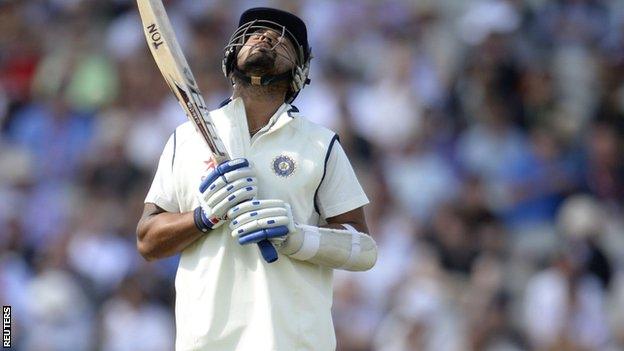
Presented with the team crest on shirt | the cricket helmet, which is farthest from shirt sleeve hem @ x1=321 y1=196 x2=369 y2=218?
the cricket helmet

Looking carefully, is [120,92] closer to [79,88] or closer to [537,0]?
[79,88]

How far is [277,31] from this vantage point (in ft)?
17.3

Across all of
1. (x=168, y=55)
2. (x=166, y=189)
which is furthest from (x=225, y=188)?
(x=168, y=55)

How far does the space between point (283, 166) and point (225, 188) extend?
0.95 feet

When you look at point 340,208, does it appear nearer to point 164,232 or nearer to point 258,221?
point 258,221

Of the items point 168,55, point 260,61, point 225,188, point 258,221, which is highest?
point 168,55

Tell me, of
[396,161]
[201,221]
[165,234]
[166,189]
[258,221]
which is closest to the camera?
[258,221]

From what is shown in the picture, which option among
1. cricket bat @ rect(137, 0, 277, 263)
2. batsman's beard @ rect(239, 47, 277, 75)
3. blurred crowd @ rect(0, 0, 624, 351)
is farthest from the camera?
blurred crowd @ rect(0, 0, 624, 351)

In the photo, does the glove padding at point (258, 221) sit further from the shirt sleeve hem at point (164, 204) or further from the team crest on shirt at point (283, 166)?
the shirt sleeve hem at point (164, 204)

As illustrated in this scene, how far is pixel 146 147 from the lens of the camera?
35.9 feet

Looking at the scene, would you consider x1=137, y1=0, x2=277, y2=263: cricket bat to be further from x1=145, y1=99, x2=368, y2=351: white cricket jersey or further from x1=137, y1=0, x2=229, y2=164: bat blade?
x1=145, y1=99, x2=368, y2=351: white cricket jersey

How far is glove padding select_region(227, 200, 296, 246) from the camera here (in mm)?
4895

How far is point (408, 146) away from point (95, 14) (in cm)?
322

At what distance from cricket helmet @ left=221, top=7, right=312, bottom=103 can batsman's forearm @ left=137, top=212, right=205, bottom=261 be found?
58cm
